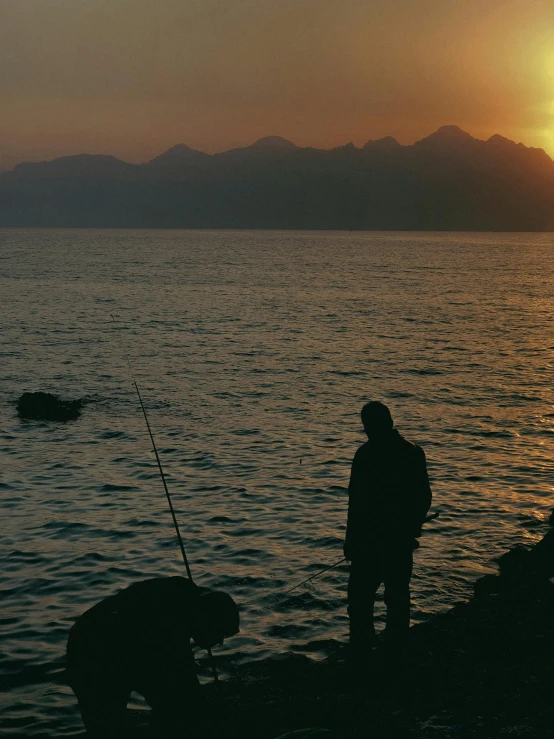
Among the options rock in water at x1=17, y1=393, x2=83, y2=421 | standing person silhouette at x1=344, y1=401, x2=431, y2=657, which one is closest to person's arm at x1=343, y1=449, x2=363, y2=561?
standing person silhouette at x1=344, y1=401, x2=431, y2=657

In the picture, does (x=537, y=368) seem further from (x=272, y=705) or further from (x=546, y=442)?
(x=272, y=705)

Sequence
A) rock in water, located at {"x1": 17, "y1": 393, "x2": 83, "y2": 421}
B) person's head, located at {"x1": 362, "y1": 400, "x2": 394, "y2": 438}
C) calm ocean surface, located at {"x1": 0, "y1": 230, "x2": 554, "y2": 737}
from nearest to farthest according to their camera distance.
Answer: person's head, located at {"x1": 362, "y1": 400, "x2": 394, "y2": 438}
calm ocean surface, located at {"x1": 0, "y1": 230, "x2": 554, "y2": 737}
rock in water, located at {"x1": 17, "y1": 393, "x2": 83, "y2": 421}

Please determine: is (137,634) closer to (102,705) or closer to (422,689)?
(102,705)

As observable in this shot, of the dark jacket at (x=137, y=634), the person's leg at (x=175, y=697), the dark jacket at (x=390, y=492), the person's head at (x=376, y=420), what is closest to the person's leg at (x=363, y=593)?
the dark jacket at (x=390, y=492)

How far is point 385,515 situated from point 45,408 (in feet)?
49.5

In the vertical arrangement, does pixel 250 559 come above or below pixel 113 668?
below

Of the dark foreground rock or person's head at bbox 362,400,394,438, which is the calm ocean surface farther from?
person's head at bbox 362,400,394,438

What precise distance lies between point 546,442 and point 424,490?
1240cm

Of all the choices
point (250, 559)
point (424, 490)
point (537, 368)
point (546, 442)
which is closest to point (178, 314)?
point (537, 368)

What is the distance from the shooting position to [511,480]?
15.1m

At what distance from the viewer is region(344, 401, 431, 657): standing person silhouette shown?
674cm

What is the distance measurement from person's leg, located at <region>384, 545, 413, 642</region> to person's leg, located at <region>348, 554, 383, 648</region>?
10 cm

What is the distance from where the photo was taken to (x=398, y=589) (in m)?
6.88

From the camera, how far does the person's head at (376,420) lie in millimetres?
6664
